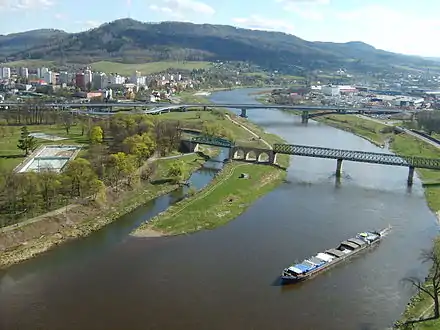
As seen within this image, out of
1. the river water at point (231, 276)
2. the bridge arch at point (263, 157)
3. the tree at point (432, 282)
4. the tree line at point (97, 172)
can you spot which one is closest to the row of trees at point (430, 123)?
the bridge arch at point (263, 157)

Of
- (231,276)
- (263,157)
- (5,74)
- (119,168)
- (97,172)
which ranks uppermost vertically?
(5,74)

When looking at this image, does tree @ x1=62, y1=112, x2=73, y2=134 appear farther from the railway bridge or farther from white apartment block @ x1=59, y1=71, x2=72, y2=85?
white apartment block @ x1=59, y1=71, x2=72, y2=85

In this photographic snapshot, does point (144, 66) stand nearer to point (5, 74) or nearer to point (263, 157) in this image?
point (5, 74)

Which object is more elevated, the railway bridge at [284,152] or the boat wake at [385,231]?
the railway bridge at [284,152]

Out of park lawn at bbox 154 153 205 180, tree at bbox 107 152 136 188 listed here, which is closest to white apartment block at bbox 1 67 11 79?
park lawn at bbox 154 153 205 180

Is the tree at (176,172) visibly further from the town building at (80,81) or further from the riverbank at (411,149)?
the town building at (80,81)

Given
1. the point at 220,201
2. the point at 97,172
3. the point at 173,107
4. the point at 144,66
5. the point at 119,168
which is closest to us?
the point at 220,201

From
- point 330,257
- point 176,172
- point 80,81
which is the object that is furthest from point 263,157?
point 80,81
